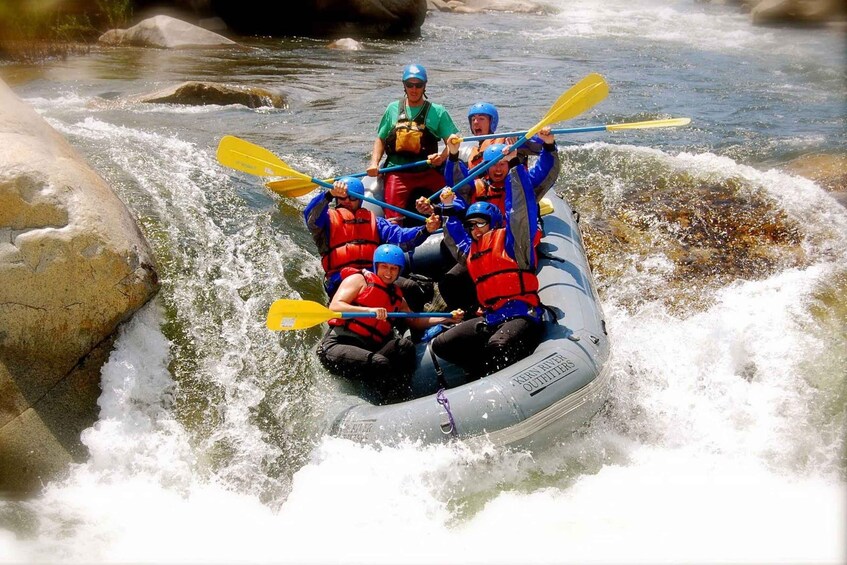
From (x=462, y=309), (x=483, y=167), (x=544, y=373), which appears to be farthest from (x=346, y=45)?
(x=544, y=373)

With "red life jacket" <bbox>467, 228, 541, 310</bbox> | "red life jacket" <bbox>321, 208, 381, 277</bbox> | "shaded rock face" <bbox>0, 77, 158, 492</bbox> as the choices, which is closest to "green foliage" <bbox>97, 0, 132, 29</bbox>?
"shaded rock face" <bbox>0, 77, 158, 492</bbox>

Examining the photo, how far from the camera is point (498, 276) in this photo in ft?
14.3

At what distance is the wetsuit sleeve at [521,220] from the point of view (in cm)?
435

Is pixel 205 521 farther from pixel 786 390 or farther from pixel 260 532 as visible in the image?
pixel 786 390

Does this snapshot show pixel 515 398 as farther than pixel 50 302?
No

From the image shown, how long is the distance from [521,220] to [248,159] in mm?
2120

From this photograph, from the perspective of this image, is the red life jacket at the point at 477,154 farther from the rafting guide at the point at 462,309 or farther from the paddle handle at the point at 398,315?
the paddle handle at the point at 398,315

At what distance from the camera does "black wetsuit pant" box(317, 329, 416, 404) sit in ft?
13.6

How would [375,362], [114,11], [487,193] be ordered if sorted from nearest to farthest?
[375,362] < [487,193] < [114,11]

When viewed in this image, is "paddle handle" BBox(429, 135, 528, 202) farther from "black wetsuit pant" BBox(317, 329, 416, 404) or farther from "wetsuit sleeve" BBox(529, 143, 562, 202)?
"black wetsuit pant" BBox(317, 329, 416, 404)

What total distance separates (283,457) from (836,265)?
4224mm

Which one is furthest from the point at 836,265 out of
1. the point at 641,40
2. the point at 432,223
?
the point at 641,40

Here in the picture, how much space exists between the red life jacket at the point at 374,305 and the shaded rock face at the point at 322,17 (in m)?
12.1

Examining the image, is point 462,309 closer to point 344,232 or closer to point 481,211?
point 481,211
